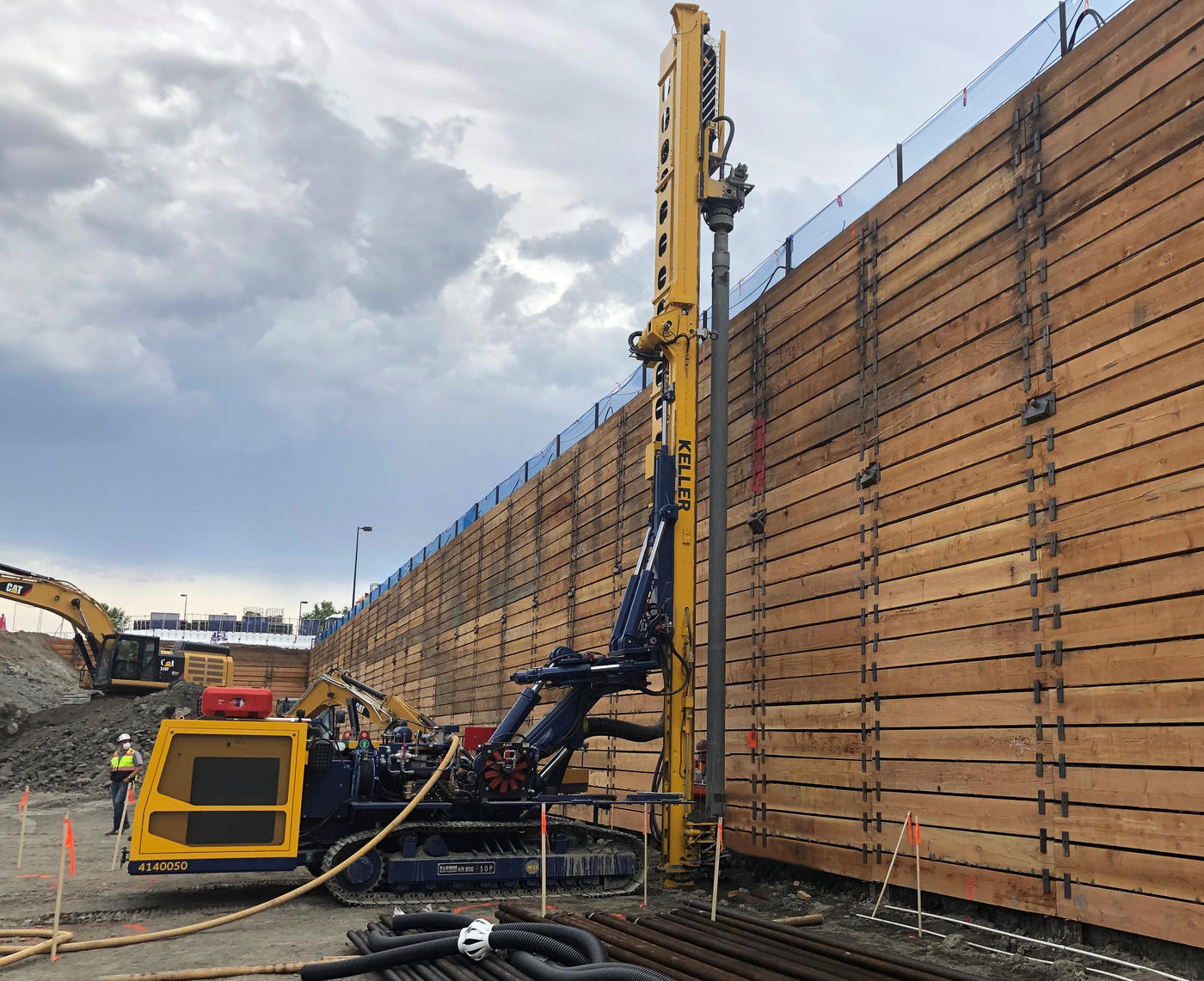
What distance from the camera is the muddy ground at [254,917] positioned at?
7.21 metres

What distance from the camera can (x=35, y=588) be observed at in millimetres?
29656

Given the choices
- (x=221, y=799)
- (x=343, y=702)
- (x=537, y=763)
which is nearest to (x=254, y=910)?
(x=221, y=799)

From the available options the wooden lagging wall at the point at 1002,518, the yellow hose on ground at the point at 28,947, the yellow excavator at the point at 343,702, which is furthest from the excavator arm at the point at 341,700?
the yellow hose on ground at the point at 28,947

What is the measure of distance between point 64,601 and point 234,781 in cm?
2390

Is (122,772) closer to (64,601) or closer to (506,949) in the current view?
(506,949)

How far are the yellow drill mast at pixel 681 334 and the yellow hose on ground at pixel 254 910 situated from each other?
2.61 meters

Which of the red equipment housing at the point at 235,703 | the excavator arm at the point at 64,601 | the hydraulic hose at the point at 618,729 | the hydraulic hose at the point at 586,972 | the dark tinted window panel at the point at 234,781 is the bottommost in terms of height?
the hydraulic hose at the point at 586,972

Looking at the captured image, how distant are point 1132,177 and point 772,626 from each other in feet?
19.3

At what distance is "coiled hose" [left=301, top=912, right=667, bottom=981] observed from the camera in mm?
5898

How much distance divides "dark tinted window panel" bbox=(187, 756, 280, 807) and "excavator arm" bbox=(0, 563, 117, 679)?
2308 centimetres

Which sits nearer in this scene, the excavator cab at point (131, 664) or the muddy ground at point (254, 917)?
the muddy ground at point (254, 917)

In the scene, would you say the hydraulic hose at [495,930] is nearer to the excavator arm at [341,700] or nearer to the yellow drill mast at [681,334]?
the yellow drill mast at [681,334]

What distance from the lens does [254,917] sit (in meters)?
9.34

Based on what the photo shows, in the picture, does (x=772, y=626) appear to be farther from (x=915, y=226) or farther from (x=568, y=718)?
(x=915, y=226)
